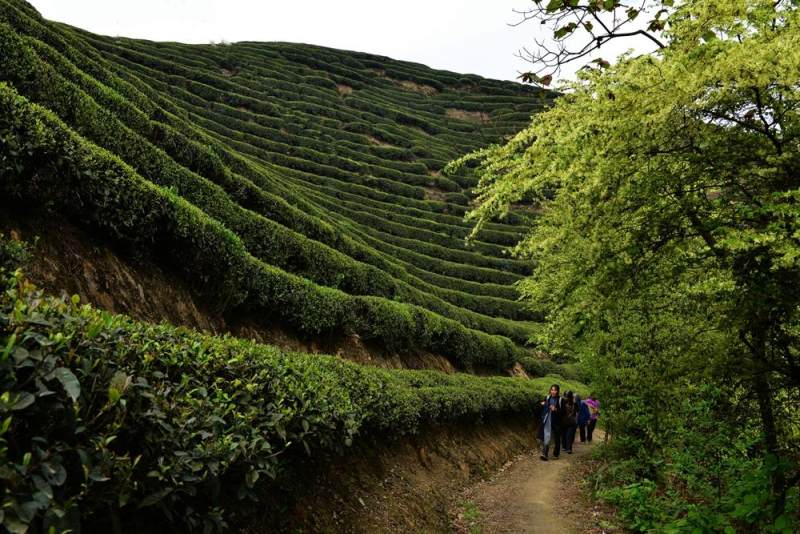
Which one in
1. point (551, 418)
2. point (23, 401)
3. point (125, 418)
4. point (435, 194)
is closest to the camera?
point (23, 401)

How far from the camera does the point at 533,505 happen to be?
791 centimetres

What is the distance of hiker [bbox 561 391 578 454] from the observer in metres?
11.9

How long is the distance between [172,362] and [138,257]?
163 inches

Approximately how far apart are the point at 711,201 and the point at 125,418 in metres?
4.59

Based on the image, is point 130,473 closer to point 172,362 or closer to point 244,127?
point 172,362

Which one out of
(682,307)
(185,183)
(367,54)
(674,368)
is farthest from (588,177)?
(367,54)

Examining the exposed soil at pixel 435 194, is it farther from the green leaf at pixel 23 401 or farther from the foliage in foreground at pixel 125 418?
the green leaf at pixel 23 401

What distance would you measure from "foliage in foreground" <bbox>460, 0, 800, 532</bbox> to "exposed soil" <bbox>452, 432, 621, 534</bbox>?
2.13m

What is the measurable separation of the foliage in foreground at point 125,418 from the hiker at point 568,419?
9.46 metres

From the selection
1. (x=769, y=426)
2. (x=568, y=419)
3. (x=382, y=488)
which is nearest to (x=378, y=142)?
(x=568, y=419)

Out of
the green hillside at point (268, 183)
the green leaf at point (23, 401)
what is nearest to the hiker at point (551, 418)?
the green hillside at point (268, 183)

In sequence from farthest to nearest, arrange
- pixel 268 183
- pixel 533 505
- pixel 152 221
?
pixel 268 183 → pixel 533 505 → pixel 152 221

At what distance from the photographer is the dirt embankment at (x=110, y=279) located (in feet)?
16.3

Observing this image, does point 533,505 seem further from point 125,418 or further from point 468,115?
point 468,115
